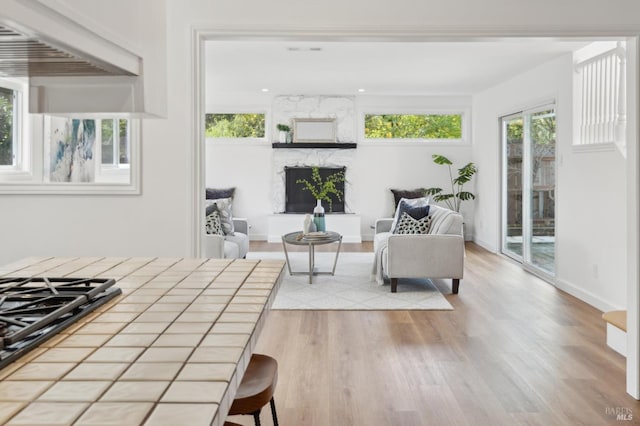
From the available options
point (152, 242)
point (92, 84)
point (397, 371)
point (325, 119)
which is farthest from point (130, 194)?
point (325, 119)

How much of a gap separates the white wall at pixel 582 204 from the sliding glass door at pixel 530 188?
0.84 ft

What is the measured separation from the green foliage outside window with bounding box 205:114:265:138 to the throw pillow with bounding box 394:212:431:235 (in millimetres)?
4120

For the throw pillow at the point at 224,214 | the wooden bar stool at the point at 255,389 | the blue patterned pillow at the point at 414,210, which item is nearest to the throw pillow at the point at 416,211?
the blue patterned pillow at the point at 414,210

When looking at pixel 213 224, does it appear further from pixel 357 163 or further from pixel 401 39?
pixel 357 163

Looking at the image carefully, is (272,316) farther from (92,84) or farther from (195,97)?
(92,84)

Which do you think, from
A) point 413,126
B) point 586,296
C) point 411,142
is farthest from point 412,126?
point 586,296

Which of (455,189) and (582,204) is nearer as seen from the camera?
(582,204)

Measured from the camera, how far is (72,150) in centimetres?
265

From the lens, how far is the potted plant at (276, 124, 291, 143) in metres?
8.55

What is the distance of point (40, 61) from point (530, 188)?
241 inches

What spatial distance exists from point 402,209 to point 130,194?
3837mm

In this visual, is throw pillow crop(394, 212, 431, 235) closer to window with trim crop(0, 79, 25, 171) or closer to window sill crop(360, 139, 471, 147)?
window sill crop(360, 139, 471, 147)

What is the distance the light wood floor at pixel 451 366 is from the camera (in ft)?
8.38

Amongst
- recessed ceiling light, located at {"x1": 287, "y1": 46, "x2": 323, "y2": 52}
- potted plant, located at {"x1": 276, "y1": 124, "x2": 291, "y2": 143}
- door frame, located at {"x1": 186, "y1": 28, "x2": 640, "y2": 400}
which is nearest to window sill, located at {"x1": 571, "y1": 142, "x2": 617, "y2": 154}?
door frame, located at {"x1": 186, "y1": 28, "x2": 640, "y2": 400}
